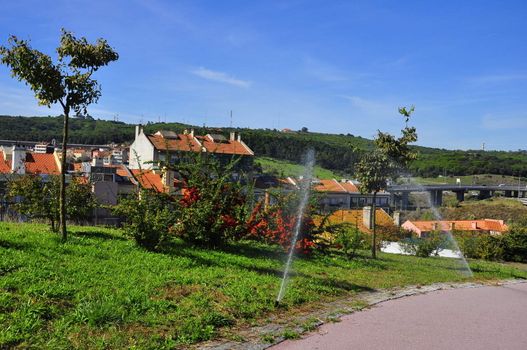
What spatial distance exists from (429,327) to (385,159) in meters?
8.52

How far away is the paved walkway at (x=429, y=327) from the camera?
22.6ft

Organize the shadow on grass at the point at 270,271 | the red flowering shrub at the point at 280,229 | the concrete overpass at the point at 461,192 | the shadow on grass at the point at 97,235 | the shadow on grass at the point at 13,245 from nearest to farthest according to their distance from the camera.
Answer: the shadow on grass at the point at 13,245, the shadow on grass at the point at 270,271, the shadow on grass at the point at 97,235, the red flowering shrub at the point at 280,229, the concrete overpass at the point at 461,192

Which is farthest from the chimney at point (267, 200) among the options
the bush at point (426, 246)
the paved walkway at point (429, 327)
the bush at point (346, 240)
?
the bush at point (426, 246)


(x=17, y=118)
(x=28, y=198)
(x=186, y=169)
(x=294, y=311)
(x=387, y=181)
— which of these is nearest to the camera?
(x=294, y=311)

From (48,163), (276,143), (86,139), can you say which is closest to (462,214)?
(276,143)

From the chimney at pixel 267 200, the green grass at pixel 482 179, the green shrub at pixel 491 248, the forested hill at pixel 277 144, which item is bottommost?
the green shrub at pixel 491 248

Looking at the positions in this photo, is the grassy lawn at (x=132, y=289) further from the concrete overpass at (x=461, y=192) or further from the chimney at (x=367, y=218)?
the concrete overpass at (x=461, y=192)

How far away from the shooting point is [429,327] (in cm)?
796

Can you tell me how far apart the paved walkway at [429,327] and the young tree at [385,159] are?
5708 millimetres

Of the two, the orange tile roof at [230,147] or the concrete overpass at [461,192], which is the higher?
the orange tile roof at [230,147]

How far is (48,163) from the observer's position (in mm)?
38531

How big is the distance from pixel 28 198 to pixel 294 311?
291 inches

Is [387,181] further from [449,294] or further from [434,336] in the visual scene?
[434,336]

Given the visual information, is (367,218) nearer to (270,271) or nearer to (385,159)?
(385,159)
